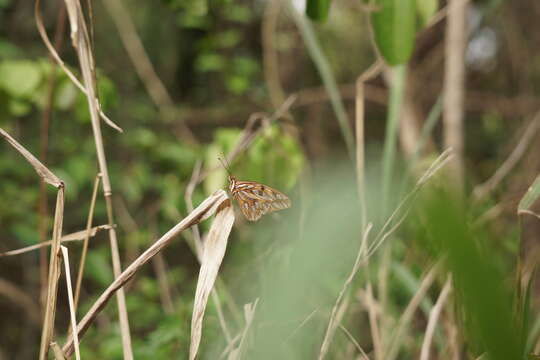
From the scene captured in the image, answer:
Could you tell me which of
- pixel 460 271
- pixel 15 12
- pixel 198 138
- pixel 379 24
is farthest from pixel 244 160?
pixel 198 138

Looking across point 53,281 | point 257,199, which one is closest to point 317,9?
point 257,199

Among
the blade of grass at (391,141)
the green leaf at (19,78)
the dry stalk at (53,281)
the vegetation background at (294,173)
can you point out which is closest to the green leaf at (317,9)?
the vegetation background at (294,173)

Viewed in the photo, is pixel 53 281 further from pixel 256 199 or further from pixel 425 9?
pixel 425 9

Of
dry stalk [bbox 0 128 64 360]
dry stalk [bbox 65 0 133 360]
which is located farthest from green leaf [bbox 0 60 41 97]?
dry stalk [bbox 0 128 64 360]

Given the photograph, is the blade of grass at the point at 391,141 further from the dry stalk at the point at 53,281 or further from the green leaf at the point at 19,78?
the green leaf at the point at 19,78

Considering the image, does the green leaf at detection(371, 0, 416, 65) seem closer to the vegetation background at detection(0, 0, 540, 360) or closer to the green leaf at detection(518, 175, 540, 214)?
the vegetation background at detection(0, 0, 540, 360)
